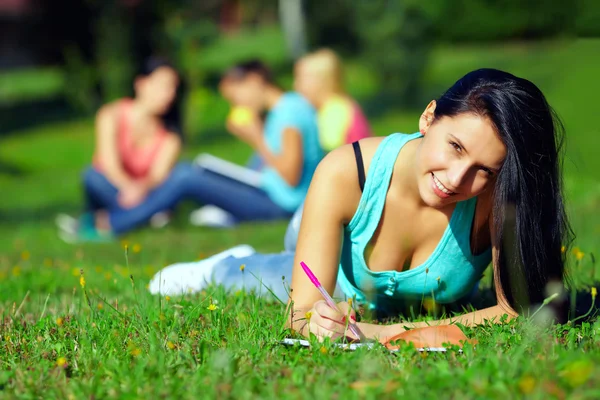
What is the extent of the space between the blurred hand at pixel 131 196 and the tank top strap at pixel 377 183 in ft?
17.7

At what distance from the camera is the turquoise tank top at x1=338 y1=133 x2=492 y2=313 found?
305 cm

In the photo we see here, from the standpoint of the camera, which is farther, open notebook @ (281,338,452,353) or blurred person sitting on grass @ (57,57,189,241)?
blurred person sitting on grass @ (57,57,189,241)

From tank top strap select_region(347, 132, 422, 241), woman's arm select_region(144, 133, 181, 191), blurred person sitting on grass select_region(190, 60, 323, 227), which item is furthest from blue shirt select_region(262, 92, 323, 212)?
tank top strap select_region(347, 132, 422, 241)

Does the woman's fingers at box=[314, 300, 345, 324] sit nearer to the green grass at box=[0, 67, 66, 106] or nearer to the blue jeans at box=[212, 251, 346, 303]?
the blue jeans at box=[212, 251, 346, 303]

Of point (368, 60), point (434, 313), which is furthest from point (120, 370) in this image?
point (368, 60)

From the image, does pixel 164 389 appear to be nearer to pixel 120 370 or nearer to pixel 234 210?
pixel 120 370

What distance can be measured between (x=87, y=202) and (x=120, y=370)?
630 cm

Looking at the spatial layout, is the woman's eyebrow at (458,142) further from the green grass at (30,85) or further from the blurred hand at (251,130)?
the green grass at (30,85)

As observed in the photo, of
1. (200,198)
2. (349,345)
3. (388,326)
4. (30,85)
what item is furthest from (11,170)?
(349,345)

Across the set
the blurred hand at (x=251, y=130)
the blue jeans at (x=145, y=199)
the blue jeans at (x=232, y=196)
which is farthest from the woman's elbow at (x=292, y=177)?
the blue jeans at (x=145, y=199)

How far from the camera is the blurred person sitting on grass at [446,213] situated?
271 cm

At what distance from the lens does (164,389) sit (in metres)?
2.26

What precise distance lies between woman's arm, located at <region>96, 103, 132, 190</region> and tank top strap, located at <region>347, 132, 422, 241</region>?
552 cm

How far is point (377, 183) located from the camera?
9.98 feet
